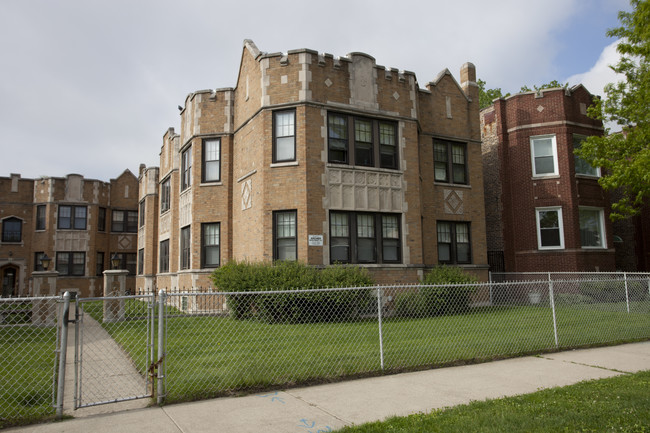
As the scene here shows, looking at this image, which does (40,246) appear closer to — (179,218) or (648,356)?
(179,218)

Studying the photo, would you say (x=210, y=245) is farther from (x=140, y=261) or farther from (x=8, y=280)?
(x=8, y=280)

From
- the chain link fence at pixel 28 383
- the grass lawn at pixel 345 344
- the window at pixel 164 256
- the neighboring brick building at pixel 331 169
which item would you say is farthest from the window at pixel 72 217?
the chain link fence at pixel 28 383

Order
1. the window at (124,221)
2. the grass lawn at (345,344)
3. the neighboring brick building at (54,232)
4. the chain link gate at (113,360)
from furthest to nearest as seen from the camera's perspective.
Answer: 1. the window at (124,221)
2. the neighboring brick building at (54,232)
3. the grass lawn at (345,344)
4. the chain link gate at (113,360)

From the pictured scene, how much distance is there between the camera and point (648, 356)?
885 centimetres

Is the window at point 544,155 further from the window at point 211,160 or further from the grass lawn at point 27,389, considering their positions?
the grass lawn at point 27,389

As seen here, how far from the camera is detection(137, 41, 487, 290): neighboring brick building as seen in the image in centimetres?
1509

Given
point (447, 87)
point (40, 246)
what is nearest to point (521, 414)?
point (447, 87)

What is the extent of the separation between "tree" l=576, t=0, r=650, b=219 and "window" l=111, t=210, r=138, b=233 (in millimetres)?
28500

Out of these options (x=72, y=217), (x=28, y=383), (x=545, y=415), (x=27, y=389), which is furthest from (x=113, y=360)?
(x=72, y=217)

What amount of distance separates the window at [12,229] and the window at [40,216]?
1072mm

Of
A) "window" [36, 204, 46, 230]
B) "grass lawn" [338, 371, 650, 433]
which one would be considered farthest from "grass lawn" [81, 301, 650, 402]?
"window" [36, 204, 46, 230]

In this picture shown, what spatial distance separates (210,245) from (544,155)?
14.7m

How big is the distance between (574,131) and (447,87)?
633 centimetres

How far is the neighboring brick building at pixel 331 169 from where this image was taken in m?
15.1
